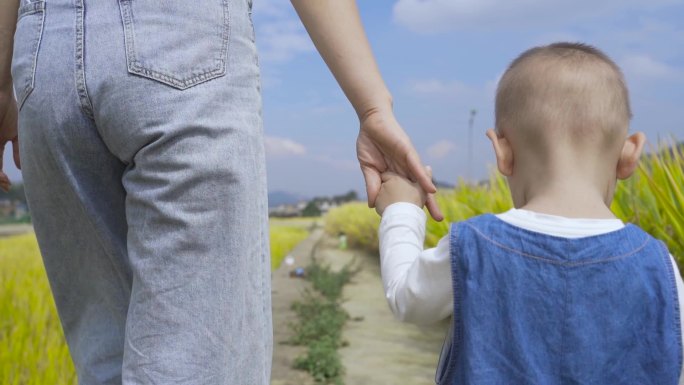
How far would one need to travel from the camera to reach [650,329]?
46.0 inches

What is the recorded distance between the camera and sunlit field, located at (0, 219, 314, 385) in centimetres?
254

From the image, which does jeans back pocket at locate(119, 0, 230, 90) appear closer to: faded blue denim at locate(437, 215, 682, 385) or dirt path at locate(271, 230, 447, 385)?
faded blue denim at locate(437, 215, 682, 385)

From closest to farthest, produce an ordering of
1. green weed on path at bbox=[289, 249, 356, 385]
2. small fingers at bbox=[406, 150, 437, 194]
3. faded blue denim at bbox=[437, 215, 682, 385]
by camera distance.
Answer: faded blue denim at bbox=[437, 215, 682, 385] < small fingers at bbox=[406, 150, 437, 194] < green weed on path at bbox=[289, 249, 356, 385]

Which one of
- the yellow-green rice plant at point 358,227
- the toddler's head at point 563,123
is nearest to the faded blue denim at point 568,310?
the toddler's head at point 563,123

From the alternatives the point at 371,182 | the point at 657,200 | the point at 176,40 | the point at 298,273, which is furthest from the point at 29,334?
the point at 298,273

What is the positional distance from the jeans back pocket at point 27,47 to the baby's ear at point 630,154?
99 cm

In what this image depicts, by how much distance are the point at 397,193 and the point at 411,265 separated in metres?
0.21

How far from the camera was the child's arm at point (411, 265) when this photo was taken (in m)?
1.21

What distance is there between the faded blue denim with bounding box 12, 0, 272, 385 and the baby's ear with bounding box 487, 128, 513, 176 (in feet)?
1.32

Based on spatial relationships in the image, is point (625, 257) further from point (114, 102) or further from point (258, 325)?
point (114, 102)

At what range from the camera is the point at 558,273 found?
116 centimetres

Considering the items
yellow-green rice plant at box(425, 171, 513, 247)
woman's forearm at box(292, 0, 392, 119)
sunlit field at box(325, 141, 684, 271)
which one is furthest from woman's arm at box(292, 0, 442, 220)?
yellow-green rice plant at box(425, 171, 513, 247)

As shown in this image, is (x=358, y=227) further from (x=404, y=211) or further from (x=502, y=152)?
(x=502, y=152)

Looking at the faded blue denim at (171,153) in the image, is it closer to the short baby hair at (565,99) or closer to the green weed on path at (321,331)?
the short baby hair at (565,99)
